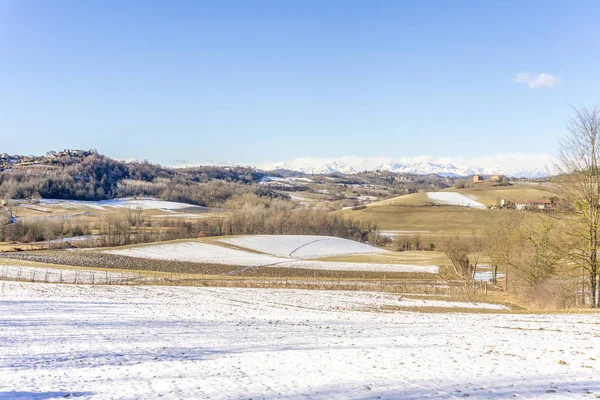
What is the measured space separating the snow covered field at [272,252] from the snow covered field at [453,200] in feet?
240

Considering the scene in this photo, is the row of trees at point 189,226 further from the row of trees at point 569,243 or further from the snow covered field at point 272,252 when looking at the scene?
the row of trees at point 569,243

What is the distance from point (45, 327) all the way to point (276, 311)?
13.9 m

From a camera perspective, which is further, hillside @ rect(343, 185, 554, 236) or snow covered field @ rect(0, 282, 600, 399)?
hillside @ rect(343, 185, 554, 236)

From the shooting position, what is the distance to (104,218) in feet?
380

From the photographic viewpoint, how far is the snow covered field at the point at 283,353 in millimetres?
13234

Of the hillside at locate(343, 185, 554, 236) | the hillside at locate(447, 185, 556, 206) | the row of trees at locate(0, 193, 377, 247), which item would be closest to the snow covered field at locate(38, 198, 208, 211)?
the row of trees at locate(0, 193, 377, 247)

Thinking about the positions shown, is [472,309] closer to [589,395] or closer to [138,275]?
[589,395]

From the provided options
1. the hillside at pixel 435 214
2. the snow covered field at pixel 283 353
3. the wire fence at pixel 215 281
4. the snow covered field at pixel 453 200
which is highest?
the snow covered field at pixel 453 200

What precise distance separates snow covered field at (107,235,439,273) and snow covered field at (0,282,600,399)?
1588 inches

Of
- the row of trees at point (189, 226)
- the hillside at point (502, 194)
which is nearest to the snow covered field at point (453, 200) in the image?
the hillside at point (502, 194)

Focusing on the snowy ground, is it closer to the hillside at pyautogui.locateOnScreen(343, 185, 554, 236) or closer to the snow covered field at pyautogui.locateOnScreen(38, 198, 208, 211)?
the hillside at pyautogui.locateOnScreen(343, 185, 554, 236)

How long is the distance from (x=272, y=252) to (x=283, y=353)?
73.6 m

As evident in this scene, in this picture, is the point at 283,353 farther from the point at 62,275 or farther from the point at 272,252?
the point at 272,252

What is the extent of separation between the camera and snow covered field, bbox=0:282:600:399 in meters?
13.2
